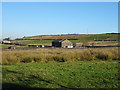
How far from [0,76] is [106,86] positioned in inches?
224

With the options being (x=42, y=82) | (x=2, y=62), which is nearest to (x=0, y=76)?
(x=42, y=82)

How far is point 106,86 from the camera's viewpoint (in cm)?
951

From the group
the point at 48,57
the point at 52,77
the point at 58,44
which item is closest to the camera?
the point at 52,77

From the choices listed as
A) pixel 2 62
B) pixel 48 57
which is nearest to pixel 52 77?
pixel 2 62

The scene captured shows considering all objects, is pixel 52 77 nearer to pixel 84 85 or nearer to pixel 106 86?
pixel 84 85

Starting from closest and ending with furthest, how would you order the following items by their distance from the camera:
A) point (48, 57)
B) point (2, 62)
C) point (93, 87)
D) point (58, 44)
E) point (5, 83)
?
point (93, 87)
point (5, 83)
point (2, 62)
point (48, 57)
point (58, 44)

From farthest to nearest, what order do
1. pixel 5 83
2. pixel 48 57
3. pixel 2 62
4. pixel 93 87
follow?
pixel 48 57
pixel 2 62
pixel 5 83
pixel 93 87

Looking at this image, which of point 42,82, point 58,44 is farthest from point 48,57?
point 58,44

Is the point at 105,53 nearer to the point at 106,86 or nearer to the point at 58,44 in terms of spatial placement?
the point at 106,86

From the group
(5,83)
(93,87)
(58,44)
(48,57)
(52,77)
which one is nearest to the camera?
(93,87)

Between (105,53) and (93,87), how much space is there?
51.3ft

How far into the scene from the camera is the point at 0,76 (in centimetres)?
1126

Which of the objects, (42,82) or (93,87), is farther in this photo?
(42,82)

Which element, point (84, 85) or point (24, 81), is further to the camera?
point (24, 81)
